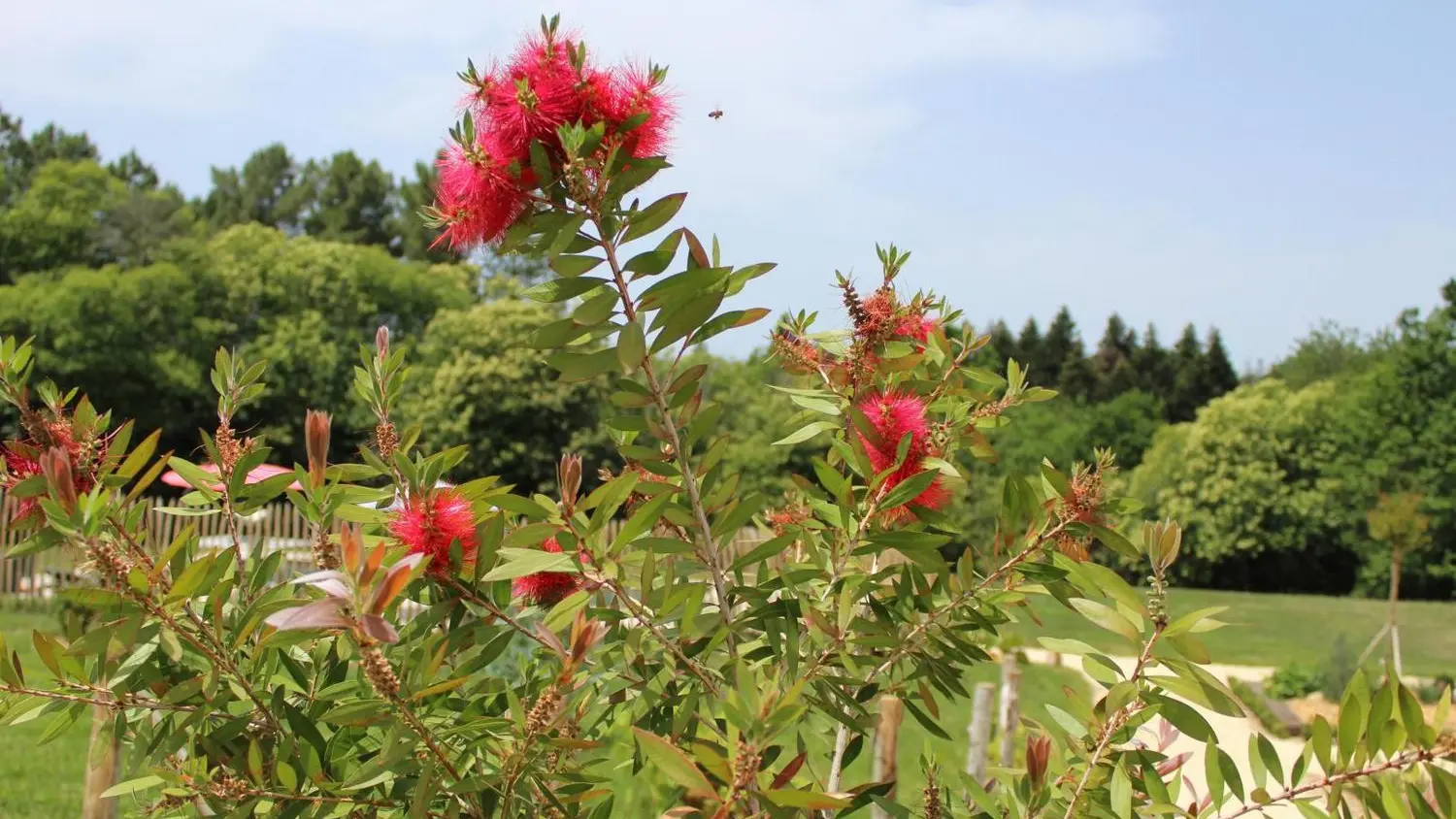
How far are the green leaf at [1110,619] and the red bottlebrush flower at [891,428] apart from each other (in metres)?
0.25

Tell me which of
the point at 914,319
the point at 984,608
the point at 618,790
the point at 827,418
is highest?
the point at 914,319

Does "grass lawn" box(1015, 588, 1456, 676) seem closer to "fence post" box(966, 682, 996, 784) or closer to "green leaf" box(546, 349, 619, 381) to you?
"fence post" box(966, 682, 996, 784)

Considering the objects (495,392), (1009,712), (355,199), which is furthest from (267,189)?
(1009,712)

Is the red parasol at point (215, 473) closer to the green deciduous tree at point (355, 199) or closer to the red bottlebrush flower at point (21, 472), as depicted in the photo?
the red bottlebrush flower at point (21, 472)

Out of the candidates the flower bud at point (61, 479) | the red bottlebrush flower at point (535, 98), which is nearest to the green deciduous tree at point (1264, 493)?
the red bottlebrush flower at point (535, 98)

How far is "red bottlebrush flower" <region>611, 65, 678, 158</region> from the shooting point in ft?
3.29

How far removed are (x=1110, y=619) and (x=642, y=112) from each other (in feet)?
2.04

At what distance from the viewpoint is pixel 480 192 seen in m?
1.00

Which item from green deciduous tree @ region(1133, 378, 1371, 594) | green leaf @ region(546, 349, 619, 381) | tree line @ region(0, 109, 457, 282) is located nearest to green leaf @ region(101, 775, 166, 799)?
green leaf @ region(546, 349, 619, 381)

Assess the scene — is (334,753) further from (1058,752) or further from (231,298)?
(231,298)

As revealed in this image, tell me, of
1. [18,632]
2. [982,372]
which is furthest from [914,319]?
[18,632]

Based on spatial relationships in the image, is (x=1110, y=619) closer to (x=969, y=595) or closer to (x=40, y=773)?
(x=969, y=595)

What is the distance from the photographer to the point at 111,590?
0.95 m

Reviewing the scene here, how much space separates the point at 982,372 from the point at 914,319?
0.44 ft
